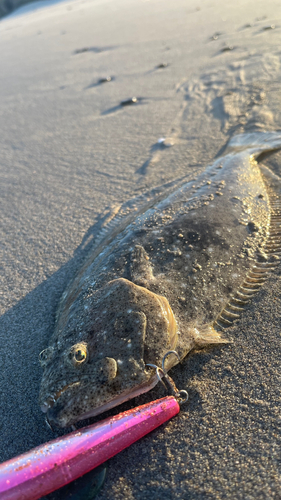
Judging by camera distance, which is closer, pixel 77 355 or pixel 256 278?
pixel 77 355

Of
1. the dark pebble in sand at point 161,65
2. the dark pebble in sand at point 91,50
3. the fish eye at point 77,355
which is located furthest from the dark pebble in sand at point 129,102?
the fish eye at point 77,355

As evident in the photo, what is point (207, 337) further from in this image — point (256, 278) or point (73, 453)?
point (73, 453)

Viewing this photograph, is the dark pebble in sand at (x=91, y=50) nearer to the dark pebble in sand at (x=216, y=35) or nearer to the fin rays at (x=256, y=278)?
the dark pebble in sand at (x=216, y=35)

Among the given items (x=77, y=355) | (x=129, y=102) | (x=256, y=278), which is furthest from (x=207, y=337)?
(x=129, y=102)

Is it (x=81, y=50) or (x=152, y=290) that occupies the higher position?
(x=81, y=50)

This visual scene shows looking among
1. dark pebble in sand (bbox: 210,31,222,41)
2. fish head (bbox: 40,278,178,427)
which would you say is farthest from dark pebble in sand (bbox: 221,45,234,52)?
fish head (bbox: 40,278,178,427)

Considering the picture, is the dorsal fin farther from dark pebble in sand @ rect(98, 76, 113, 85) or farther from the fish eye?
dark pebble in sand @ rect(98, 76, 113, 85)

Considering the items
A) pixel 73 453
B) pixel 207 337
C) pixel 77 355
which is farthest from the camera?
pixel 207 337

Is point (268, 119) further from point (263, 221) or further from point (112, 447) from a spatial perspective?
point (112, 447)
